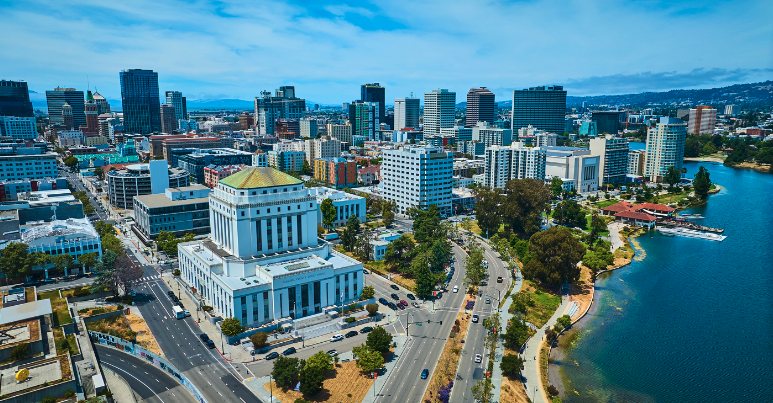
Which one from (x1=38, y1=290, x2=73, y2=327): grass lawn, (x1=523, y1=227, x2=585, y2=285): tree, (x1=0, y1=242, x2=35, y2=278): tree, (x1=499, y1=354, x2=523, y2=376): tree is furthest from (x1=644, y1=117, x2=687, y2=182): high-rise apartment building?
(x1=0, y1=242, x2=35, y2=278): tree

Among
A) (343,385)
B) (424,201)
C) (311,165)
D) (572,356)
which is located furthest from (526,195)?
(311,165)

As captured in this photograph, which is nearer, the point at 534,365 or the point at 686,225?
the point at 534,365

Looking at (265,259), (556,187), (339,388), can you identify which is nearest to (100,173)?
(265,259)

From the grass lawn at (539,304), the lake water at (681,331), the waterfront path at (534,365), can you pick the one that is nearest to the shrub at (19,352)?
the waterfront path at (534,365)

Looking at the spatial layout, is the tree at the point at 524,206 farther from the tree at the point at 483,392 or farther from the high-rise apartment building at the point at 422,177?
the tree at the point at 483,392

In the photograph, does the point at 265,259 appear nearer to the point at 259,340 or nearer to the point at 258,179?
the point at 258,179

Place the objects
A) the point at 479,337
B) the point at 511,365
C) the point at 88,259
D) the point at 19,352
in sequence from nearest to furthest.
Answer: the point at 19,352, the point at 511,365, the point at 479,337, the point at 88,259

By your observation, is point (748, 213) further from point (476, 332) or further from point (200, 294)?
point (200, 294)

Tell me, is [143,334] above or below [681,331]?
above
